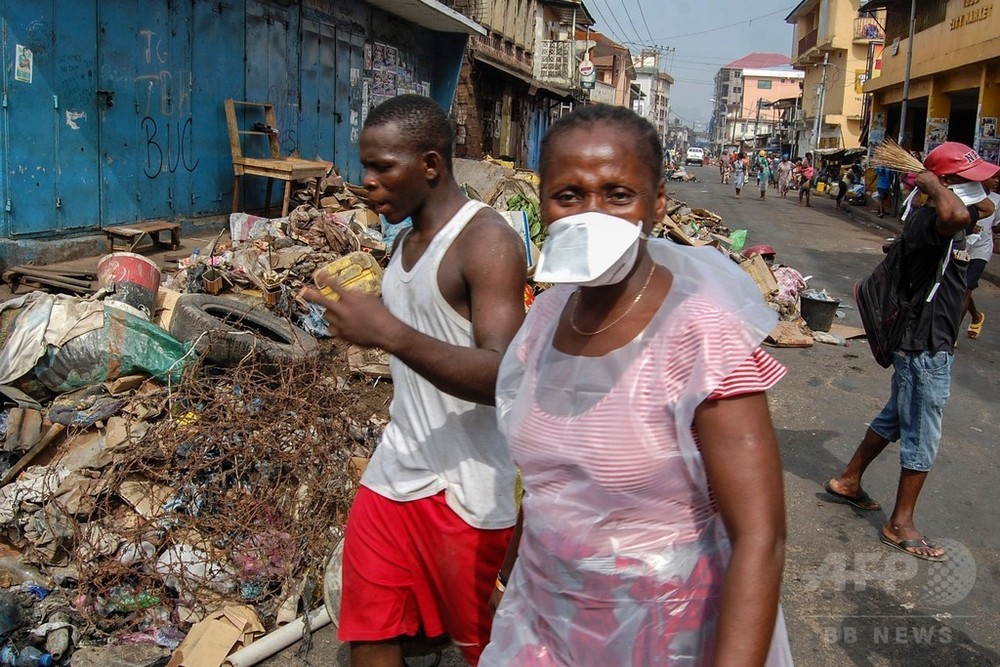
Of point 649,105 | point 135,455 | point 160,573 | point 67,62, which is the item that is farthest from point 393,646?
point 649,105

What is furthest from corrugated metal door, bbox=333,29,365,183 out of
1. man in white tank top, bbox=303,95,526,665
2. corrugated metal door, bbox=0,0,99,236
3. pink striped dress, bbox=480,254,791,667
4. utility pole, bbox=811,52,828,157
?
utility pole, bbox=811,52,828,157

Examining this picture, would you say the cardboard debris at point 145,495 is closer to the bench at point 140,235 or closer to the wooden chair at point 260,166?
the bench at point 140,235

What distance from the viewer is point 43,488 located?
421 centimetres

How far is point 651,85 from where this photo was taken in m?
92.1

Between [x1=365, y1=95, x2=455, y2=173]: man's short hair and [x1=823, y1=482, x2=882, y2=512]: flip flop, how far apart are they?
3399 millimetres

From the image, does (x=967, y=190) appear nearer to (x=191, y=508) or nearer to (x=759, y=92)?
(x=191, y=508)

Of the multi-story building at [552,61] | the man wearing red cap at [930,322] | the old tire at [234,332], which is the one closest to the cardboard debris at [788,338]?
the man wearing red cap at [930,322]

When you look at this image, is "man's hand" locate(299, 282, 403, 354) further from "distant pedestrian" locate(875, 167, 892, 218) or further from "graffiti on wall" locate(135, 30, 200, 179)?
"distant pedestrian" locate(875, 167, 892, 218)

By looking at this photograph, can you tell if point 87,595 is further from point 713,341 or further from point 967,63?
point 967,63

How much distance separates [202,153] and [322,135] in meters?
3.87

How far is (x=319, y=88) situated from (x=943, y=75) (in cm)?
1694

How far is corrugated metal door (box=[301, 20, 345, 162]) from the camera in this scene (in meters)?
13.9

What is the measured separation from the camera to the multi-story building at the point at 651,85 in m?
81.6

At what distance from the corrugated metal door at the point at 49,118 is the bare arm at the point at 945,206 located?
24.8 feet
